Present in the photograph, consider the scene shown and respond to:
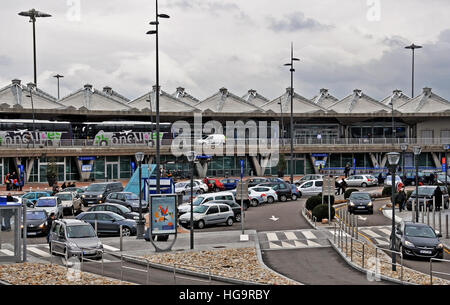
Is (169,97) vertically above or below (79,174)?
above

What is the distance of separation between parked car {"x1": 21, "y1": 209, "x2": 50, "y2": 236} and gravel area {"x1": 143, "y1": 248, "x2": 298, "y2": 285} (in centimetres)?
890

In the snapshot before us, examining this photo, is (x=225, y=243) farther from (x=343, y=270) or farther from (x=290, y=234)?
(x=343, y=270)

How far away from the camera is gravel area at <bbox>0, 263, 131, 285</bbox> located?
17.3 meters

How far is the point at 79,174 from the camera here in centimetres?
6606

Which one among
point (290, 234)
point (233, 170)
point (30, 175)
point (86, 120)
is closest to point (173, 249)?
point (290, 234)

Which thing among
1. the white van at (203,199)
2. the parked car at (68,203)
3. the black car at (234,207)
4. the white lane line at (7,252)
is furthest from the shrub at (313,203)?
the white lane line at (7,252)

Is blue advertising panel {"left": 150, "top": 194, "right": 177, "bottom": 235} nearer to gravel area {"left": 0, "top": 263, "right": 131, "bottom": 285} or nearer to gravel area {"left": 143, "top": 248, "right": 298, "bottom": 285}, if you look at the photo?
gravel area {"left": 143, "top": 248, "right": 298, "bottom": 285}

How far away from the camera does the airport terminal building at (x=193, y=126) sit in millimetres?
65062

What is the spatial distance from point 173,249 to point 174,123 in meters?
51.7

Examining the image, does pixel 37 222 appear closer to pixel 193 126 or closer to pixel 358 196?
pixel 358 196

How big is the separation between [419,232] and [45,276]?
14.2 m

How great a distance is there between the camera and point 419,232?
24531 mm

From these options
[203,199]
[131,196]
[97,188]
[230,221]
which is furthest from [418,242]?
[97,188]

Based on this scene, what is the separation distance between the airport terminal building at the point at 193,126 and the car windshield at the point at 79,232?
37.8 metres
